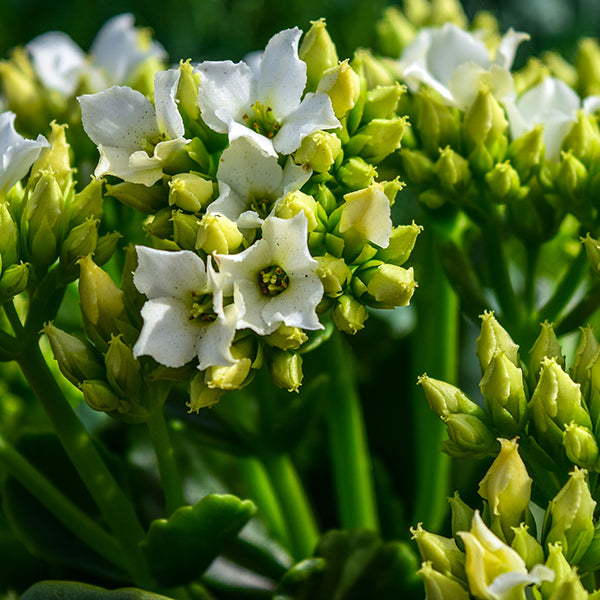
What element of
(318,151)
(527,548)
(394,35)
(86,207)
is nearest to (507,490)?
(527,548)

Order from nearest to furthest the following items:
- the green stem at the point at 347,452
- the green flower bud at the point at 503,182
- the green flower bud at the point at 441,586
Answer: the green flower bud at the point at 441,586 → the green flower bud at the point at 503,182 → the green stem at the point at 347,452

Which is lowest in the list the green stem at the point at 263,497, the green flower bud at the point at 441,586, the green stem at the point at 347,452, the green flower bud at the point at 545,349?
the green stem at the point at 263,497

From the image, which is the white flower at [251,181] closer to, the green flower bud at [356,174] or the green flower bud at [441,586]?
the green flower bud at [356,174]

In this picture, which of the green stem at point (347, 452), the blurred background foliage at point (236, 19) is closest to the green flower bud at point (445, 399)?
the green stem at point (347, 452)

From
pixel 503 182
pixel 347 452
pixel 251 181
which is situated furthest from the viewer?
pixel 347 452

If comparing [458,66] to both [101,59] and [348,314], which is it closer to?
[348,314]

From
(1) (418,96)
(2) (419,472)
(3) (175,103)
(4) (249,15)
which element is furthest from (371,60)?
(4) (249,15)
